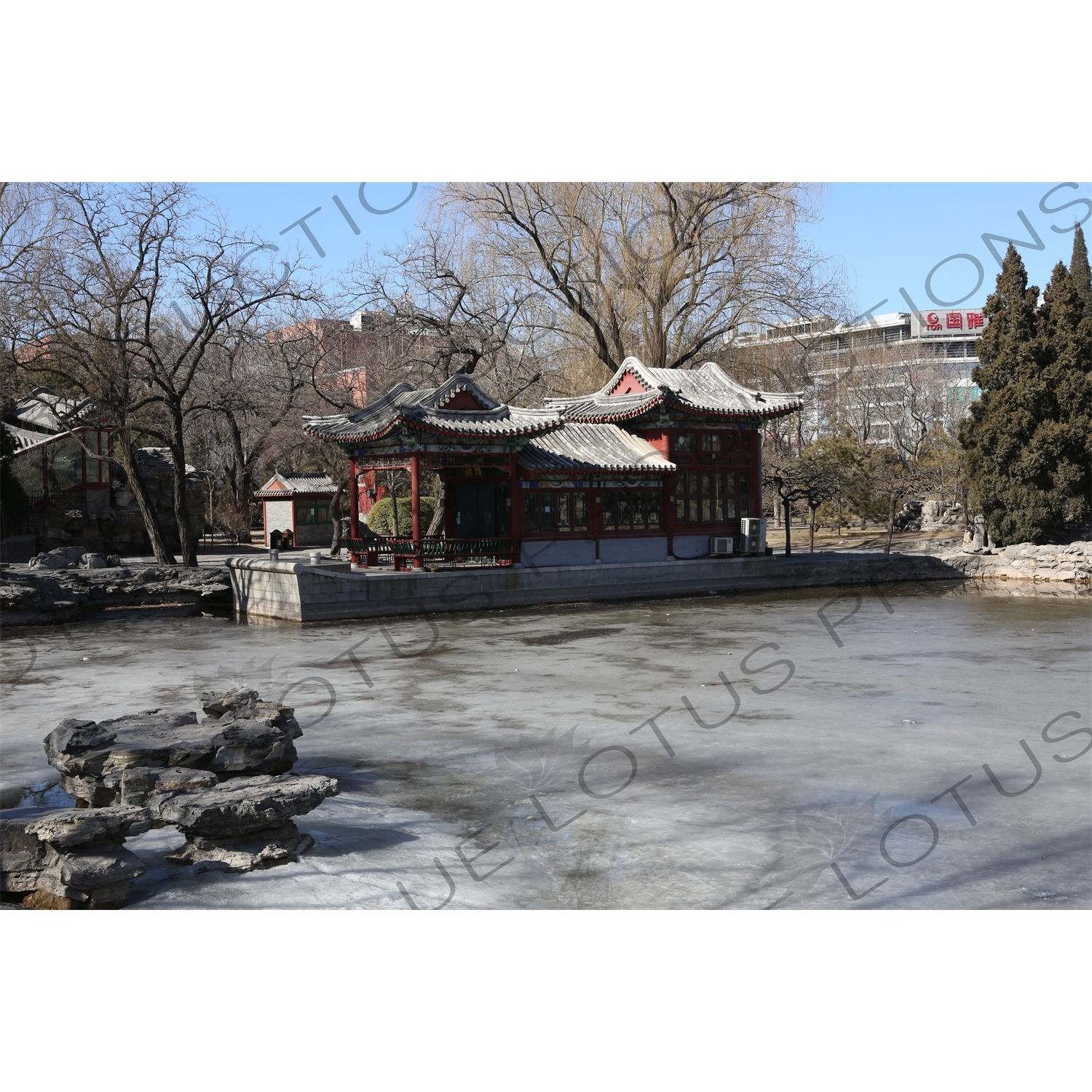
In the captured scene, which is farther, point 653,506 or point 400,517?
point 400,517

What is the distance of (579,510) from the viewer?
69.6 feet

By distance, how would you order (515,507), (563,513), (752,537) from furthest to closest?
1. (752,537)
2. (563,513)
3. (515,507)

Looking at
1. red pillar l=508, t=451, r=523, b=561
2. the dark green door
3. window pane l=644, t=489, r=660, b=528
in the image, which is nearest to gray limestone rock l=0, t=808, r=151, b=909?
red pillar l=508, t=451, r=523, b=561

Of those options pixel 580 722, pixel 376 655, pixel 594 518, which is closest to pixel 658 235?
pixel 594 518

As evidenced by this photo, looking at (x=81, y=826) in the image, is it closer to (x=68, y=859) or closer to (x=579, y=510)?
(x=68, y=859)

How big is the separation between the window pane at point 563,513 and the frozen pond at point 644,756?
5.75 metres

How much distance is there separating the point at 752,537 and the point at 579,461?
4655mm

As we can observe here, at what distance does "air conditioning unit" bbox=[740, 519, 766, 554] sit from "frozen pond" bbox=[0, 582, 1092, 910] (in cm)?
782

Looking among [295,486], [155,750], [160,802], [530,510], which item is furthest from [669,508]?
[160,802]

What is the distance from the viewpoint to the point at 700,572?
21562 mm

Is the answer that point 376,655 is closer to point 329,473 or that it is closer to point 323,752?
point 323,752

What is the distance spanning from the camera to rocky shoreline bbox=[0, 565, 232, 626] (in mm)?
16594

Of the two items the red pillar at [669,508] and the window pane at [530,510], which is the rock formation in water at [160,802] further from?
the red pillar at [669,508]

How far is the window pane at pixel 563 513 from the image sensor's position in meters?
20.9
